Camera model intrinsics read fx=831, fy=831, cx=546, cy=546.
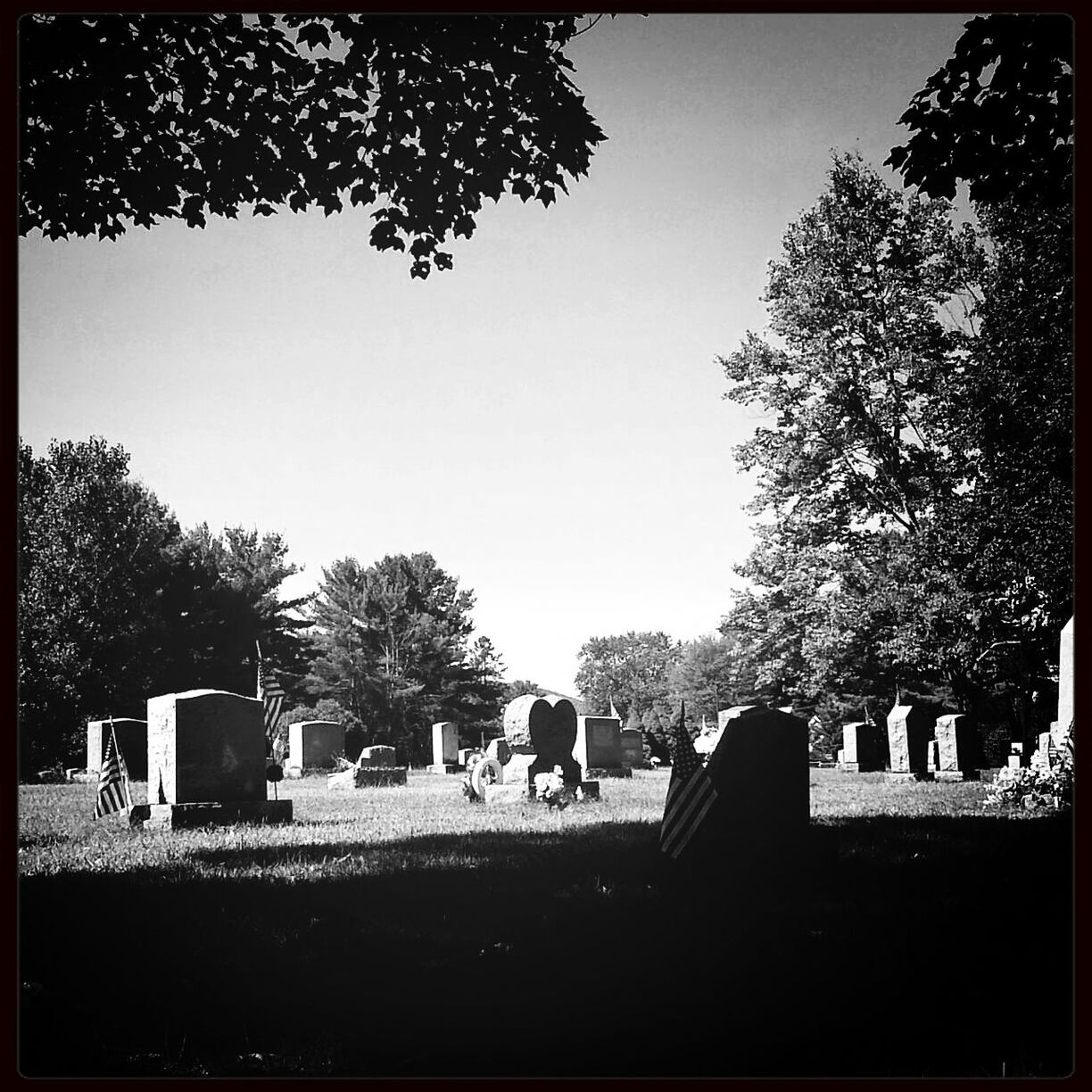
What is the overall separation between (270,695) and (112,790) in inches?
73.5

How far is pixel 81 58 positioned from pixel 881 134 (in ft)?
13.6

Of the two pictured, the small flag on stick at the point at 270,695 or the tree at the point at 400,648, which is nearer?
the tree at the point at 400,648

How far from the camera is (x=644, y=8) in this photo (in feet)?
12.4

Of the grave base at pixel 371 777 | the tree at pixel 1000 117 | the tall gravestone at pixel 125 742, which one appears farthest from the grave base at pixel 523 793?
the tall gravestone at pixel 125 742

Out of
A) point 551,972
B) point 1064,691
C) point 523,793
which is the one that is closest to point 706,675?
point 523,793

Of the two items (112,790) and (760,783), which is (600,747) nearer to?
(112,790)

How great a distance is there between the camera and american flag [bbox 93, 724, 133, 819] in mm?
8133

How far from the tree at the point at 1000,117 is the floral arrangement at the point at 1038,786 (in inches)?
226

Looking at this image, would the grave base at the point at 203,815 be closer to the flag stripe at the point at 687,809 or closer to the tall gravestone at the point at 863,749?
the flag stripe at the point at 687,809

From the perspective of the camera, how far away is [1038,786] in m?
8.48

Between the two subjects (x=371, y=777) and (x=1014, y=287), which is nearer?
(x=1014, y=287)

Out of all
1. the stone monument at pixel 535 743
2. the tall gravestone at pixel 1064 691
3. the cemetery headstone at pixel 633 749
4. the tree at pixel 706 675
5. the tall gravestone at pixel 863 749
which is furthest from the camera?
the tall gravestone at pixel 863 749

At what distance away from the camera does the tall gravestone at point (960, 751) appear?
1329 centimetres

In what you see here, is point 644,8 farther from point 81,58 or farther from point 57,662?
point 57,662
